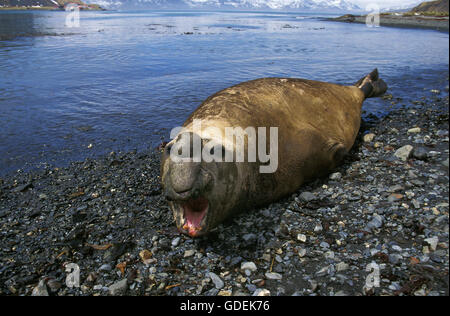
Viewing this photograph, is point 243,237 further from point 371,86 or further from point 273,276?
point 371,86

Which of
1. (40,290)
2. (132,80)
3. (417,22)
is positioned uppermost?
(417,22)

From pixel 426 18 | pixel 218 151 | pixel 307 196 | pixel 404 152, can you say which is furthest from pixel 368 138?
pixel 426 18

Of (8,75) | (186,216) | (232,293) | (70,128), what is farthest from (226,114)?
(8,75)

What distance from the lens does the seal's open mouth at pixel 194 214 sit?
3.63 m

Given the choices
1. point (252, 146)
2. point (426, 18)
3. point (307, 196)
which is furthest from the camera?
point (426, 18)

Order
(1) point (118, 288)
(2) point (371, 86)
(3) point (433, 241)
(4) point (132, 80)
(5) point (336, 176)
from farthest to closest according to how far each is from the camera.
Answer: (4) point (132, 80) < (2) point (371, 86) < (5) point (336, 176) < (3) point (433, 241) < (1) point (118, 288)

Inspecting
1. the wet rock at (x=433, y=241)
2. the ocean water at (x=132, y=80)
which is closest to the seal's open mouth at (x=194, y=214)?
the wet rock at (x=433, y=241)

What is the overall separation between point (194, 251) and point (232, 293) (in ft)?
2.48

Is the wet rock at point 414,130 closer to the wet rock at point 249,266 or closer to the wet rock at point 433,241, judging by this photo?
the wet rock at point 433,241

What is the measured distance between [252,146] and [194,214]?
1202 mm

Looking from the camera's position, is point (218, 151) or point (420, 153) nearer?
point (218, 151)

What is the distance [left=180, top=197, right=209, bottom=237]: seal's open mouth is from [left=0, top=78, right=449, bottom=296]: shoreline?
1.09ft

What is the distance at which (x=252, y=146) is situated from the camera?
4.36m

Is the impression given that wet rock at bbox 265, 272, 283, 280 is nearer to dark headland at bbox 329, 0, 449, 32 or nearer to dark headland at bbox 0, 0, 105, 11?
dark headland at bbox 329, 0, 449, 32
